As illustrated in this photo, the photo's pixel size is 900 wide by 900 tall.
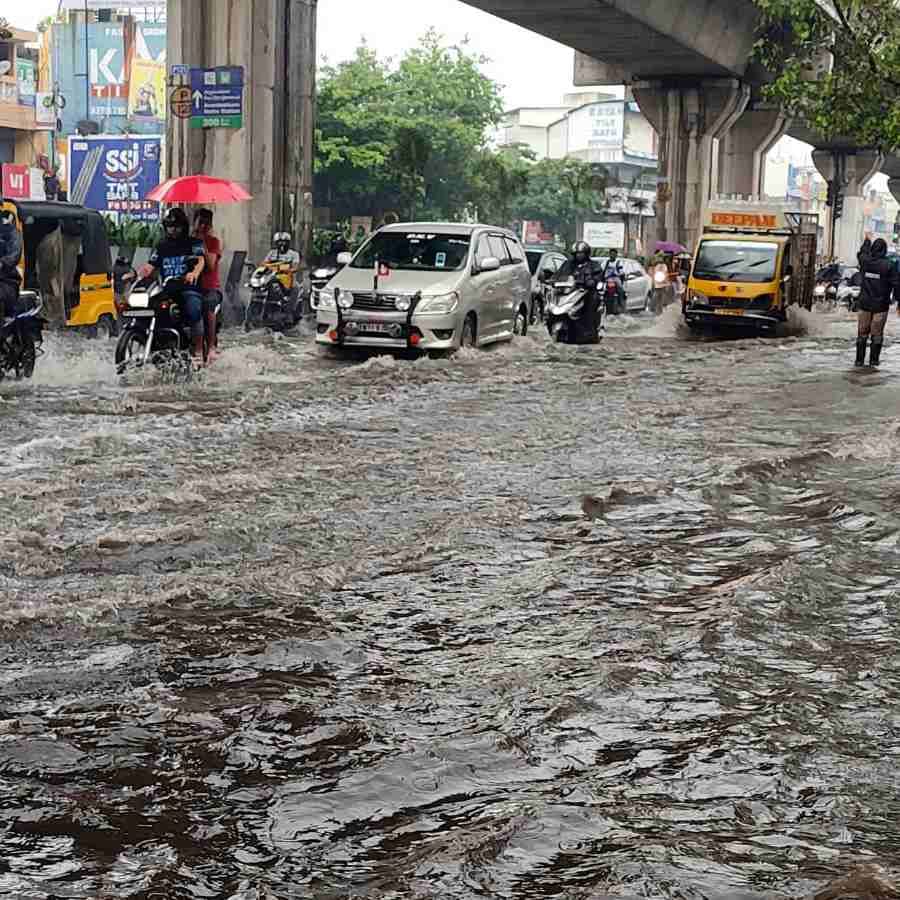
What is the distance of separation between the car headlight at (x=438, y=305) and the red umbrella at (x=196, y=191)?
442 centimetres

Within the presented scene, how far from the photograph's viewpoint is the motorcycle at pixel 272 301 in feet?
72.8

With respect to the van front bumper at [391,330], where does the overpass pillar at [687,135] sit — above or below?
above

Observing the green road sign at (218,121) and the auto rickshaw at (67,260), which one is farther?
the green road sign at (218,121)

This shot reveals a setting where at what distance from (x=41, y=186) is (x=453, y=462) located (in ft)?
132

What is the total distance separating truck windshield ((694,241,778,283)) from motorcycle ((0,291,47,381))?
14.3 metres

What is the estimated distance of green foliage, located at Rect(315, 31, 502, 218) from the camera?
5434 centimetres

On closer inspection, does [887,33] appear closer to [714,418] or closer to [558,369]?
[558,369]

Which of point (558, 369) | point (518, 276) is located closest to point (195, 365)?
point (558, 369)

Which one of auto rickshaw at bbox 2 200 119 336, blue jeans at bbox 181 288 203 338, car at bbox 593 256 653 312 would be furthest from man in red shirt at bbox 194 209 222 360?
car at bbox 593 256 653 312

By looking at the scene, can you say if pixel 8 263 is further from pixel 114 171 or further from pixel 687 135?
pixel 114 171

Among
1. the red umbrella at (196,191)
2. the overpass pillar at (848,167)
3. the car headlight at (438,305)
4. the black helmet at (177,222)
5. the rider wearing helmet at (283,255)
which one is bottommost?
the car headlight at (438,305)

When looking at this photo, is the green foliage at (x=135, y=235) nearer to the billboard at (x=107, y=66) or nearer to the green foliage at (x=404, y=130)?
the green foliage at (x=404, y=130)

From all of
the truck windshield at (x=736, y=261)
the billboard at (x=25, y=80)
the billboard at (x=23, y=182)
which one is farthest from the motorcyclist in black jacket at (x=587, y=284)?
the billboard at (x=25, y=80)

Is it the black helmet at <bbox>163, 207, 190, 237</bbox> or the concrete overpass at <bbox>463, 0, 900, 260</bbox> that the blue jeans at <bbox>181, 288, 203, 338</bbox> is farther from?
the concrete overpass at <bbox>463, 0, 900, 260</bbox>
